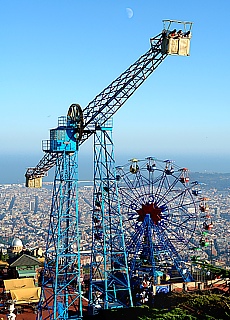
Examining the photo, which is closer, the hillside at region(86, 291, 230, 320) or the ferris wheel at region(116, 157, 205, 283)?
the hillside at region(86, 291, 230, 320)

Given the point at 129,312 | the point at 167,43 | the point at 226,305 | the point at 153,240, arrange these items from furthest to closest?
the point at 153,240
the point at 167,43
the point at 129,312
the point at 226,305

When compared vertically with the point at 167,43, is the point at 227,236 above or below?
below

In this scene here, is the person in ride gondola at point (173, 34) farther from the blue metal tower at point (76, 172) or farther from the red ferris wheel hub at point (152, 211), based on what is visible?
the red ferris wheel hub at point (152, 211)

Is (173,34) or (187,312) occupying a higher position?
(173,34)

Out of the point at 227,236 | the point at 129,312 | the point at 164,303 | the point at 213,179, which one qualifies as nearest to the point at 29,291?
the point at 164,303

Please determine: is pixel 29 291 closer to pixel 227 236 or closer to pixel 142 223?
pixel 142 223

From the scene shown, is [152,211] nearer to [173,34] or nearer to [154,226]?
[154,226]

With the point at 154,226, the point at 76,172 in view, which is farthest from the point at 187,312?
the point at 154,226

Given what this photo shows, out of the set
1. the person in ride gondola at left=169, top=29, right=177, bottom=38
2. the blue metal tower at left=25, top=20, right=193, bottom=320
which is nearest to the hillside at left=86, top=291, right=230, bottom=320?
the blue metal tower at left=25, top=20, right=193, bottom=320

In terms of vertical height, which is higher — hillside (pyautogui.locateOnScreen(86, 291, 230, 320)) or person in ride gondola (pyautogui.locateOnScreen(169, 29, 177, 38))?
person in ride gondola (pyautogui.locateOnScreen(169, 29, 177, 38))

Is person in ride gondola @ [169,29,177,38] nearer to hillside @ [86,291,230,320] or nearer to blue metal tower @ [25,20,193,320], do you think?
blue metal tower @ [25,20,193,320]

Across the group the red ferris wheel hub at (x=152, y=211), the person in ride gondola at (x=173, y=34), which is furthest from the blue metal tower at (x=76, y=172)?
the red ferris wheel hub at (x=152, y=211)
